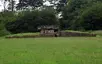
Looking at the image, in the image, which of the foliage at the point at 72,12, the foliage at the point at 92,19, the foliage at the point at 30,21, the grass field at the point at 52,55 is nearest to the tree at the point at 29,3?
the foliage at the point at 72,12

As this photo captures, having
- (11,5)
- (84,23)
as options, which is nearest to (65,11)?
(84,23)

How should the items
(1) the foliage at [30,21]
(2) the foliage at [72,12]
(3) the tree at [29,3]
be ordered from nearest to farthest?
(1) the foliage at [30,21], (2) the foliage at [72,12], (3) the tree at [29,3]

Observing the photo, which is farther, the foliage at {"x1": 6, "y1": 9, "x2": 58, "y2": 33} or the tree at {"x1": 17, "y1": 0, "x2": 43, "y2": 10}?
the tree at {"x1": 17, "y1": 0, "x2": 43, "y2": 10}

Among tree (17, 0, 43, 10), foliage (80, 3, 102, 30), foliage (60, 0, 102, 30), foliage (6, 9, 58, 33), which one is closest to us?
foliage (80, 3, 102, 30)

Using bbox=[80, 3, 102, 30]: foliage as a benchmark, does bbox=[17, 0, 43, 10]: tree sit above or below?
above

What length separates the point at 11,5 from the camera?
211ft

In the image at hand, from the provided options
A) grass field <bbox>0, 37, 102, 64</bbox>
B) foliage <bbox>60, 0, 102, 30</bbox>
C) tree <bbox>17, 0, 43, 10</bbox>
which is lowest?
grass field <bbox>0, 37, 102, 64</bbox>

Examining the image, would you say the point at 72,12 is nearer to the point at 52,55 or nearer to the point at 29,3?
the point at 29,3

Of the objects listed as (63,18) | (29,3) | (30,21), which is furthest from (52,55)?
(29,3)

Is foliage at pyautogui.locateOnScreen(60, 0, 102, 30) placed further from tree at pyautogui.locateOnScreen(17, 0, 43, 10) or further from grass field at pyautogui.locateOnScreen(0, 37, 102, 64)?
grass field at pyautogui.locateOnScreen(0, 37, 102, 64)

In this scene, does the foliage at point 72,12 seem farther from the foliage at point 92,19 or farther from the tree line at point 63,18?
the foliage at point 92,19

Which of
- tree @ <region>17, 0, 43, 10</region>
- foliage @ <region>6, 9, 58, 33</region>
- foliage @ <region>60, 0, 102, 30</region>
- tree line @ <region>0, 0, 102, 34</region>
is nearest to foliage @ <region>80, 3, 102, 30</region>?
tree line @ <region>0, 0, 102, 34</region>

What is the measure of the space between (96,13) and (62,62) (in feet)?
114

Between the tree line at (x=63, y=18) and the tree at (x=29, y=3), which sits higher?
the tree at (x=29, y=3)
